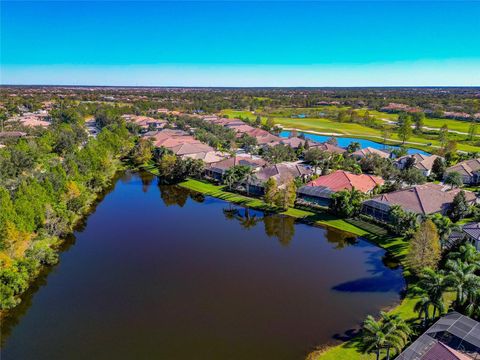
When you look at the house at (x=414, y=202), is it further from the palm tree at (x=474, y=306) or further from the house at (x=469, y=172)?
the palm tree at (x=474, y=306)

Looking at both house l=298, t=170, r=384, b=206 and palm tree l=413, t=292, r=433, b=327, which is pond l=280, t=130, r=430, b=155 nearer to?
house l=298, t=170, r=384, b=206

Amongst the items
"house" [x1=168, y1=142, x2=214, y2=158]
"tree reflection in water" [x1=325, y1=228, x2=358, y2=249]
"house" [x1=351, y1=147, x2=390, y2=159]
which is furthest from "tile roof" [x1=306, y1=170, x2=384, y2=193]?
"house" [x1=168, y1=142, x2=214, y2=158]

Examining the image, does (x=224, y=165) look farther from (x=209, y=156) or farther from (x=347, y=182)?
(x=347, y=182)

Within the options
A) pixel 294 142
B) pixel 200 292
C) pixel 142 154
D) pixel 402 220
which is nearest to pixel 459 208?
pixel 402 220

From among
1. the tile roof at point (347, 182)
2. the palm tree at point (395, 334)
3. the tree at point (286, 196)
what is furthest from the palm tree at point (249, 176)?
the palm tree at point (395, 334)

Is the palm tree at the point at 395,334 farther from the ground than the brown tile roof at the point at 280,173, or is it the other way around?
the brown tile roof at the point at 280,173

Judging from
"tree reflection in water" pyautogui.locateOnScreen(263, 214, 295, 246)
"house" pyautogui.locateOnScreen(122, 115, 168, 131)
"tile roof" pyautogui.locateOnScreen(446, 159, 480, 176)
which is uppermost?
"house" pyautogui.locateOnScreen(122, 115, 168, 131)

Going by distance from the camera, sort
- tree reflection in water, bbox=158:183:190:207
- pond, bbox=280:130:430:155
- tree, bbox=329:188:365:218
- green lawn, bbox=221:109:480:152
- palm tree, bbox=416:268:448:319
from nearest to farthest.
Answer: palm tree, bbox=416:268:448:319, tree, bbox=329:188:365:218, tree reflection in water, bbox=158:183:190:207, green lawn, bbox=221:109:480:152, pond, bbox=280:130:430:155
